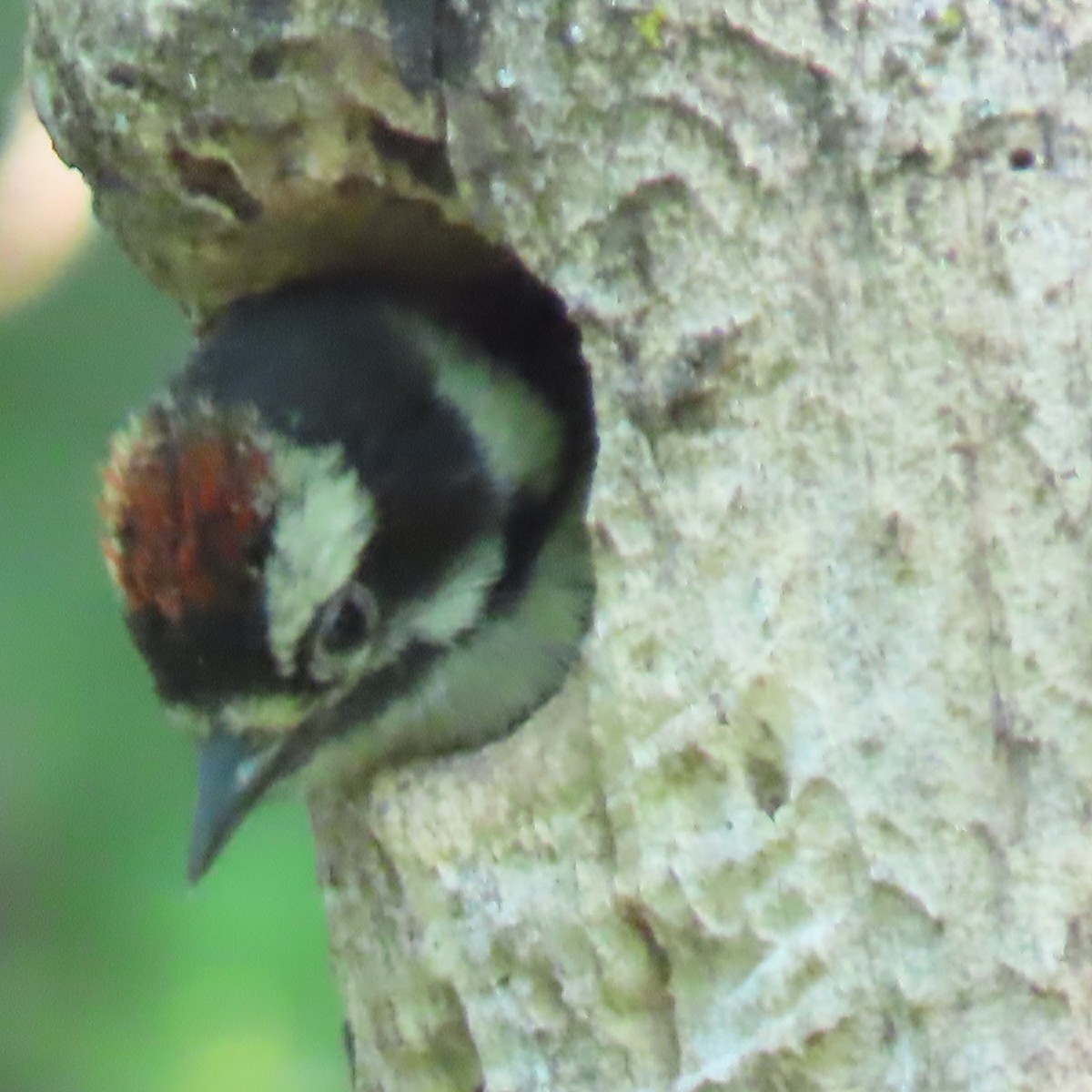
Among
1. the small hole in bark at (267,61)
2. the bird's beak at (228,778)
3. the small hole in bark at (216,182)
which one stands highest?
the small hole in bark at (267,61)

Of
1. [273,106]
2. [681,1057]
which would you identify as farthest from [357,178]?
[681,1057]

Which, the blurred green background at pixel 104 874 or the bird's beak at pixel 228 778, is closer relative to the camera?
the bird's beak at pixel 228 778

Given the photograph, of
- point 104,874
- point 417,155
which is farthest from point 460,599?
point 104,874

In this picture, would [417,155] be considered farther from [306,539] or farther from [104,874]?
[104,874]

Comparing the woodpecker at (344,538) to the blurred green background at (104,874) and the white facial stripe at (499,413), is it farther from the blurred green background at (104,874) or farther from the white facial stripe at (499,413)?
the blurred green background at (104,874)

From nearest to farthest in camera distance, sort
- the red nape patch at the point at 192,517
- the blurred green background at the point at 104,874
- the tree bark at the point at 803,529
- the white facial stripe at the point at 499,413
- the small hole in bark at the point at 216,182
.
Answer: the tree bark at the point at 803,529, the red nape patch at the point at 192,517, the small hole in bark at the point at 216,182, the white facial stripe at the point at 499,413, the blurred green background at the point at 104,874

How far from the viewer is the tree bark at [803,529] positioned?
145 centimetres

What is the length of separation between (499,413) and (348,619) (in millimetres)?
346

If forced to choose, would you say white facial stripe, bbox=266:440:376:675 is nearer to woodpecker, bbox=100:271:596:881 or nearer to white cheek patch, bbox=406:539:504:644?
woodpecker, bbox=100:271:596:881

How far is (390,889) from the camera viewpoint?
1699mm

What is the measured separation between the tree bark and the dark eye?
188mm

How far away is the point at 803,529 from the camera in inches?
58.7

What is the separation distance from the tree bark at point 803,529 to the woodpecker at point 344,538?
206mm

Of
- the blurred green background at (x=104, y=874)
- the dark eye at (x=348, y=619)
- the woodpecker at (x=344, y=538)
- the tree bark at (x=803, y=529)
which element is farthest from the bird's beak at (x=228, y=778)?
the blurred green background at (x=104, y=874)
